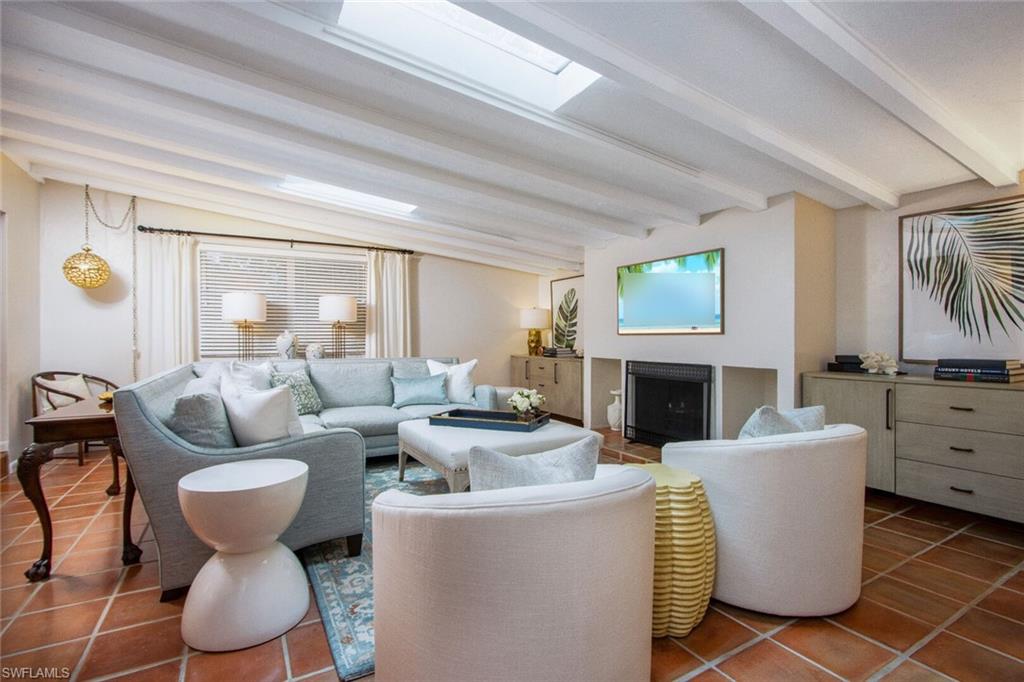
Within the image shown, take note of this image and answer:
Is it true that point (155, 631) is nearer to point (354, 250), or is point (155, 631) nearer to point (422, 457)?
point (422, 457)

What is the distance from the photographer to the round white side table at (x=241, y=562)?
1.58 metres

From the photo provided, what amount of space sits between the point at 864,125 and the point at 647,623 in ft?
8.62

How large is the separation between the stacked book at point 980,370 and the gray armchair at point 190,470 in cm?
349

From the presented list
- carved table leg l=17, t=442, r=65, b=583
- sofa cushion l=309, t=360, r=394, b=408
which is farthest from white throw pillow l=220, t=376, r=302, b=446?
sofa cushion l=309, t=360, r=394, b=408

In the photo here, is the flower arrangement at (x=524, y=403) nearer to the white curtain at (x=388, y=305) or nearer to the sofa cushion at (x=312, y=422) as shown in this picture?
the sofa cushion at (x=312, y=422)

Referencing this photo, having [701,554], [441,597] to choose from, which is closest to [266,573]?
[441,597]

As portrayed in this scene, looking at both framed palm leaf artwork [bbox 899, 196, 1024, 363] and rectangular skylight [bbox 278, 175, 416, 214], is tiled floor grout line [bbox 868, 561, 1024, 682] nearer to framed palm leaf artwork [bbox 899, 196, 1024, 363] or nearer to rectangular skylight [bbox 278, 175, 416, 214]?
framed palm leaf artwork [bbox 899, 196, 1024, 363]

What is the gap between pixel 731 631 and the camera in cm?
167

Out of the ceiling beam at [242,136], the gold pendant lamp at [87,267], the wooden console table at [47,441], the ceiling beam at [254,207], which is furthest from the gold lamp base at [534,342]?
the wooden console table at [47,441]

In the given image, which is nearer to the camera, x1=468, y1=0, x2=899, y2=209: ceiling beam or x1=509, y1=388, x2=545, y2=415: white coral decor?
x1=468, y1=0, x2=899, y2=209: ceiling beam

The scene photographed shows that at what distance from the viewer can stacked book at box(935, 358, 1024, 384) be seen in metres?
2.56

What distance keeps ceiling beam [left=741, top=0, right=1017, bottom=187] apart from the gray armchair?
8.03 feet

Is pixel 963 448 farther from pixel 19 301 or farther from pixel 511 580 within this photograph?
pixel 19 301

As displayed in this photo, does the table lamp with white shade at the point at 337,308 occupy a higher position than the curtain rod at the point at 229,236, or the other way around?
the curtain rod at the point at 229,236
